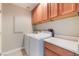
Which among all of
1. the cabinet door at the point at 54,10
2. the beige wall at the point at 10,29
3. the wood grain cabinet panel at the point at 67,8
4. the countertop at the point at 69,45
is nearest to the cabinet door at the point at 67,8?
the wood grain cabinet panel at the point at 67,8

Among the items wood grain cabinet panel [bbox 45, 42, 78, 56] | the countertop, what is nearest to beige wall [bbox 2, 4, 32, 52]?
wood grain cabinet panel [bbox 45, 42, 78, 56]

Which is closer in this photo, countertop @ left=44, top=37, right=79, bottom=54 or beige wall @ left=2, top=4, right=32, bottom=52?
countertop @ left=44, top=37, right=79, bottom=54

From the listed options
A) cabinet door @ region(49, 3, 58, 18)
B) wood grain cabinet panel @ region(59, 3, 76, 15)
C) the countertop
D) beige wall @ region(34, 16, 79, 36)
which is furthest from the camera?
cabinet door @ region(49, 3, 58, 18)

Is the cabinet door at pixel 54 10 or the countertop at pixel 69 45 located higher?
the cabinet door at pixel 54 10

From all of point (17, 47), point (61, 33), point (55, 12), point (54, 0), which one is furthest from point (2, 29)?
point (61, 33)

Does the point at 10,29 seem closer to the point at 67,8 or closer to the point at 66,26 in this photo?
the point at 67,8

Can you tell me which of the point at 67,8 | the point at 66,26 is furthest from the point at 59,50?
the point at 66,26

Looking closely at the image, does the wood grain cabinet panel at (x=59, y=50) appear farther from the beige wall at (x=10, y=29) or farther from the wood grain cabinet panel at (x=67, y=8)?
the wood grain cabinet panel at (x=67, y=8)

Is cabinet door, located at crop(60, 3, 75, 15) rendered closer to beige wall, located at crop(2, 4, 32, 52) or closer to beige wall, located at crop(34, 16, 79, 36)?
beige wall, located at crop(34, 16, 79, 36)

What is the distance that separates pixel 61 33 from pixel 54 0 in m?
1.15

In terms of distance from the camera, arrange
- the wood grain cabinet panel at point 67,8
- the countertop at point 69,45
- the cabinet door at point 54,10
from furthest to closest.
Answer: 1. the cabinet door at point 54,10
2. the wood grain cabinet panel at point 67,8
3. the countertop at point 69,45

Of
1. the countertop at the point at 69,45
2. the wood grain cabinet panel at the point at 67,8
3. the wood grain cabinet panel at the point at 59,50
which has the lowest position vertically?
the wood grain cabinet panel at the point at 59,50

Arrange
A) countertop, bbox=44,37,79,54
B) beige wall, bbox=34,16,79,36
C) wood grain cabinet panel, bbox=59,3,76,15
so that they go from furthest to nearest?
beige wall, bbox=34,16,79,36, wood grain cabinet panel, bbox=59,3,76,15, countertop, bbox=44,37,79,54

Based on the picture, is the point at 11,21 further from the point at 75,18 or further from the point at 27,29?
the point at 75,18
